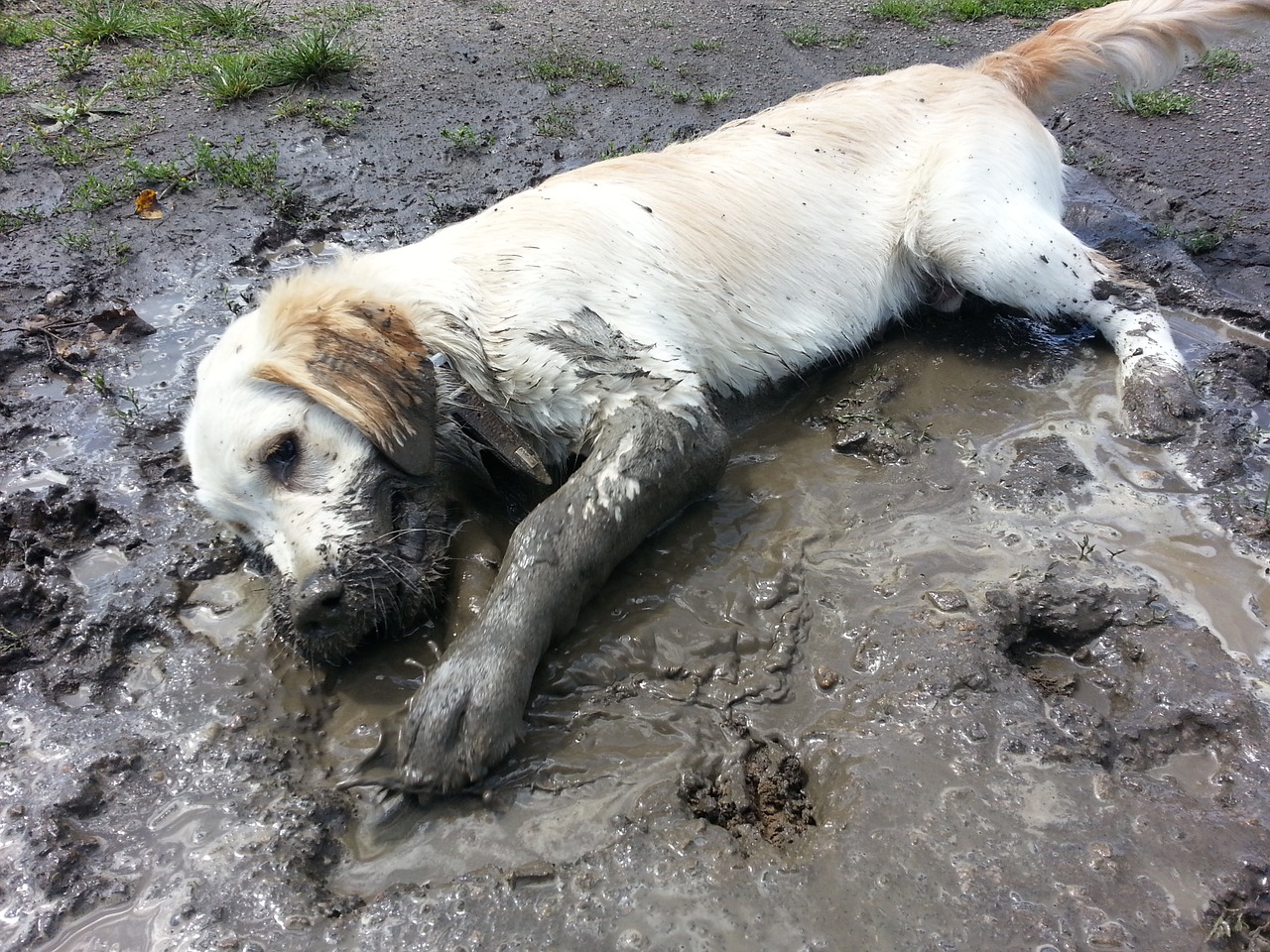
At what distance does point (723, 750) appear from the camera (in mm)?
2482

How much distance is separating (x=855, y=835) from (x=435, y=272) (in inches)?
104

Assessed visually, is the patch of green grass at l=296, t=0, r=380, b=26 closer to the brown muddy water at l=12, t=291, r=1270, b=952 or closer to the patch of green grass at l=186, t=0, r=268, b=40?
the patch of green grass at l=186, t=0, r=268, b=40

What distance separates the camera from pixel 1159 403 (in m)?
3.68

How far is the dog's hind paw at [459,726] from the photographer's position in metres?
2.39

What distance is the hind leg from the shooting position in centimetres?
412

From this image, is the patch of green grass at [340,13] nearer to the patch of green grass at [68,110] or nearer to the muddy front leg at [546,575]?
the patch of green grass at [68,110]

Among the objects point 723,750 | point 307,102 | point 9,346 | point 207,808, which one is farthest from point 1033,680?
point 307,102

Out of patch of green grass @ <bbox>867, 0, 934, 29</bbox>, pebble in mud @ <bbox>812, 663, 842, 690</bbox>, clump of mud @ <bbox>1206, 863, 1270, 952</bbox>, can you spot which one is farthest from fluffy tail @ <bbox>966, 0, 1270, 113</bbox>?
clump of mud @ <bbox>1206, 863, 1270, 952</bbox>

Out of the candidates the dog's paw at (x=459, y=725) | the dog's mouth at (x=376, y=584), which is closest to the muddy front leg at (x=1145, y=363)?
the dog's paw at (x=459, y=725)

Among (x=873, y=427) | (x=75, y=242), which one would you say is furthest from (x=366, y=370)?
(x=75, y=242)

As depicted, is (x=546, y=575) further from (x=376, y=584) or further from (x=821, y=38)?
(x=821, y=38)

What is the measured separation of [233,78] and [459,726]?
6502 millimetres

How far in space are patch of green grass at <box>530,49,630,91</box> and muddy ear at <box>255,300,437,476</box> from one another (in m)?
4.65

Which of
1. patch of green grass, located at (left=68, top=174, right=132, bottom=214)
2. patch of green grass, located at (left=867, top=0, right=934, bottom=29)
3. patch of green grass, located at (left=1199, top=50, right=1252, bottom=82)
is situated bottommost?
patch of green grass, located at (left=68, top=174, right=132, bottom=214)
